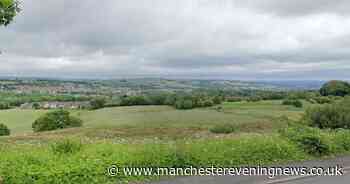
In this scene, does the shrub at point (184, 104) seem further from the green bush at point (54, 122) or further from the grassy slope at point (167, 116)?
the green bush at point (54, 122)

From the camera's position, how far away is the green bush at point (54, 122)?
178 feet

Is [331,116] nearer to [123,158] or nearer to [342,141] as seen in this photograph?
[342,141]

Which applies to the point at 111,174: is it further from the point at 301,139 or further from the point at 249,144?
the point at 301,139

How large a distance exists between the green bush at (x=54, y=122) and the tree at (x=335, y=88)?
155ft

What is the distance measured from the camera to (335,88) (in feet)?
245

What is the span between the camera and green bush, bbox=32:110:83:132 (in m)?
54.2

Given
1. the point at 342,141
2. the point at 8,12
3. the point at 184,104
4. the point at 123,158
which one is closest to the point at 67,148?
the point at 123,158

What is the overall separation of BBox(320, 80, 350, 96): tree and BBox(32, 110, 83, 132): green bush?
47.1 metres

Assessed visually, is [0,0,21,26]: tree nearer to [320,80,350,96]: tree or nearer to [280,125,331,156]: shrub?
[280,125,331,156]: shrub

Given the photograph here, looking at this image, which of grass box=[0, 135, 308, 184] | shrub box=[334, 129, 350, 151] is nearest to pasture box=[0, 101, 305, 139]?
shrub box=[334, 129, 350, 151]

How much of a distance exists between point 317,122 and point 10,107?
266 feet

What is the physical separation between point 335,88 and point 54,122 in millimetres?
52881

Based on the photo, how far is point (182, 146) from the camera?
9.62m

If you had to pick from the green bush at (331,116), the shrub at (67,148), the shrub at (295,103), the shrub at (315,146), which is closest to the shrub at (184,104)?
the shrub at (295,103)
